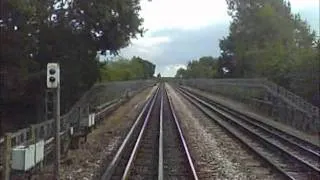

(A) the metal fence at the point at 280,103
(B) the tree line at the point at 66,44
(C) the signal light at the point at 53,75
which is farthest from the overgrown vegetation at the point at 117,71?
(C) the signal light at the point at 53,75

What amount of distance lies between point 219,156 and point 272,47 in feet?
155

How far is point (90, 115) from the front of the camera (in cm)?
2734

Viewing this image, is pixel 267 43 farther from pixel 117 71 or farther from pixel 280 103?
pixel 280 103

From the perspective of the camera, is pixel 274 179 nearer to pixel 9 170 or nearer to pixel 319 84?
pixel 9 170

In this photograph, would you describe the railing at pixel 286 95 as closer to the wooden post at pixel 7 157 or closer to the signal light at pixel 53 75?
the signal light at pixel 53 75

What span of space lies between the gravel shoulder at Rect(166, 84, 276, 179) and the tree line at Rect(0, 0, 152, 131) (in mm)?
9628

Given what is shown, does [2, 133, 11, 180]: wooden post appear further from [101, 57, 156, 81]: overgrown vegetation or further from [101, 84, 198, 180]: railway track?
[101, 57, 156, 81]: overgrown vegetation

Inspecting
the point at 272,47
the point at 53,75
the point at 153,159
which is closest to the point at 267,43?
the point at 272,47

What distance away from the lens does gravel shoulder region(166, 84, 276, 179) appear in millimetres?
16453

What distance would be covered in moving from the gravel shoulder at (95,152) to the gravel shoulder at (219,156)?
277cm

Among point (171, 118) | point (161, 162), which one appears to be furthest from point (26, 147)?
point (171, 118)

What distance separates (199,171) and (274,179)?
7.08ft

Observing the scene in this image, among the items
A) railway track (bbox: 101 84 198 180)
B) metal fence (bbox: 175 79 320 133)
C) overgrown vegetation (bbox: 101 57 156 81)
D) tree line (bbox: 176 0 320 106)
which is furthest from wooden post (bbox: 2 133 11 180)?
overgrown vegetation (bbox: 101 57 156 81)

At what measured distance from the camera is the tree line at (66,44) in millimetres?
33688
